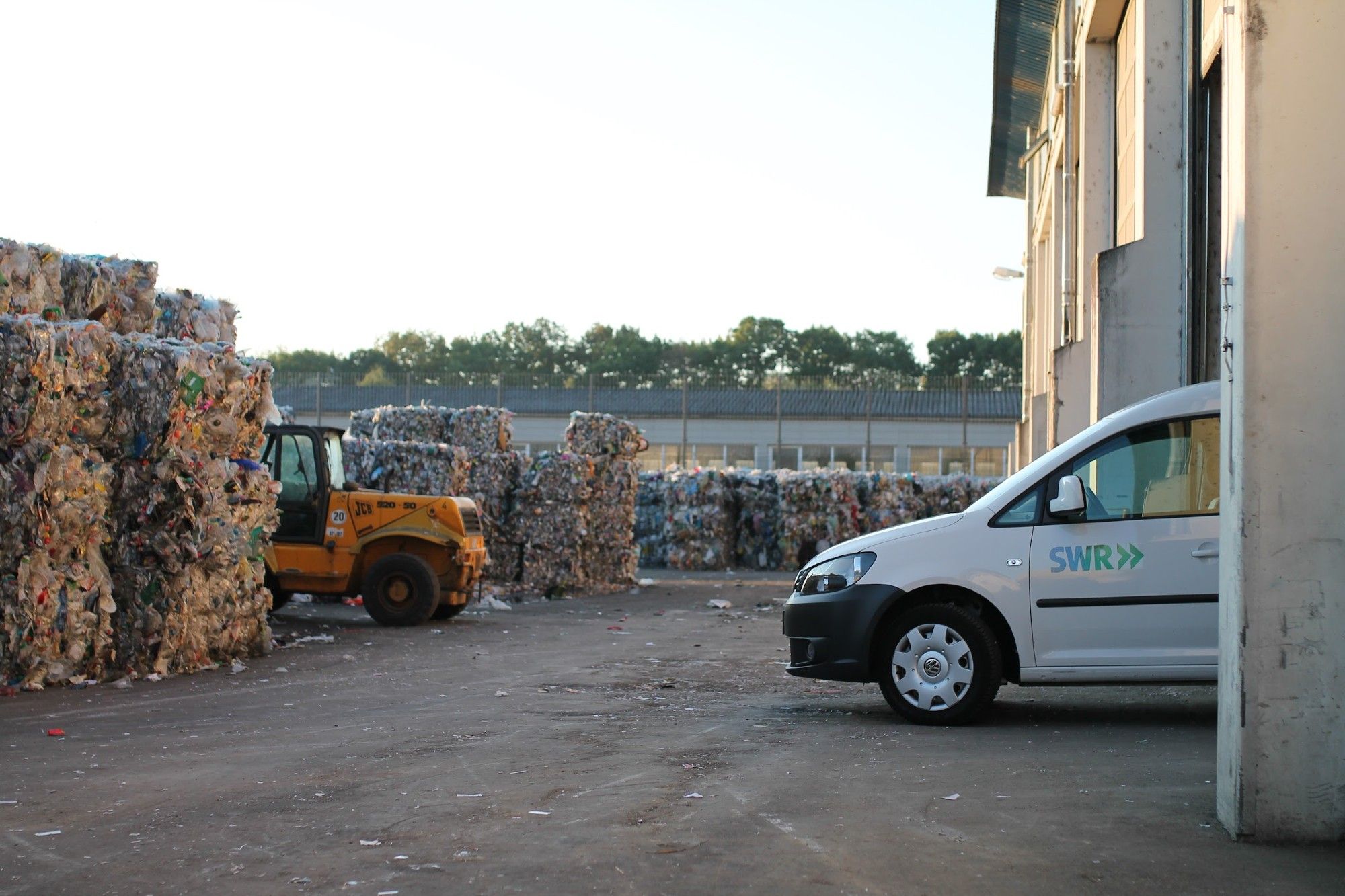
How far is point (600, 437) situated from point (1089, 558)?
1806cm

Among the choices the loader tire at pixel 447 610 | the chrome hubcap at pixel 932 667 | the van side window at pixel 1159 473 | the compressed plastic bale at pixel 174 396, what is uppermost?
the compressed plastic bale at pixel 174 396

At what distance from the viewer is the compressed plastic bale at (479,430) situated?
26.0 meters

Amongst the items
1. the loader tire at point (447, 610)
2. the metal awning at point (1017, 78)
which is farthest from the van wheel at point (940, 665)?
the metal awning at point (1017, 78)

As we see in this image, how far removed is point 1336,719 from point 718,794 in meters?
2.76

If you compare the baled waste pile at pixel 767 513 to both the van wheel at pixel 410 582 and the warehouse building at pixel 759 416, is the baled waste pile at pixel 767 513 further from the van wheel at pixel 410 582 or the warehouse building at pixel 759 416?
the van wheel at pixel 410 582

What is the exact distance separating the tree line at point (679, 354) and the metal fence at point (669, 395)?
21.3 m

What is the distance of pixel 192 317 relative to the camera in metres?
14.5

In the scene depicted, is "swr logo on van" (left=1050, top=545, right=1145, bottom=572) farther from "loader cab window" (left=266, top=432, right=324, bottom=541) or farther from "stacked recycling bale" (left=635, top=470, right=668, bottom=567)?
"stacked recycling bale" (left=635, top=470, right=668, bottom=567)

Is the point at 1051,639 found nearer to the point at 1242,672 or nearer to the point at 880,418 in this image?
the point at 1242,672

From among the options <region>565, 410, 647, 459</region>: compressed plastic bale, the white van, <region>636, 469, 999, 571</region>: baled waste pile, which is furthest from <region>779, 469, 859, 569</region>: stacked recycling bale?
the white van

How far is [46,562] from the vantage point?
11.2 metres

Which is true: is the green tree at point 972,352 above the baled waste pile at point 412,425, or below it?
above

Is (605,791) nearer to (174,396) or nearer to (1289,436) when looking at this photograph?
(1289,436)

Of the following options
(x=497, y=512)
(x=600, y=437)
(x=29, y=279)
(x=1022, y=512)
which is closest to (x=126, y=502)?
(x=29, y=279)
